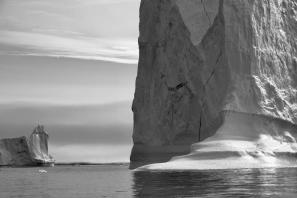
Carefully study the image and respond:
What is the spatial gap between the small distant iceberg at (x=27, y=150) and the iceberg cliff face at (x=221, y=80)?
55.4m

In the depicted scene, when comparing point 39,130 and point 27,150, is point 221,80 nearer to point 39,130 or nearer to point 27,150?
point 27,150

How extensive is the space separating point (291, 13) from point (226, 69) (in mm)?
7069

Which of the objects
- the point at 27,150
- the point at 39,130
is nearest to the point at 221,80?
the point at 27,150

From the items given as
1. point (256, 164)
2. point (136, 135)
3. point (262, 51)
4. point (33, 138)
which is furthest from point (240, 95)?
point (33, 138)

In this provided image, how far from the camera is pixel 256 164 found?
2842 cm

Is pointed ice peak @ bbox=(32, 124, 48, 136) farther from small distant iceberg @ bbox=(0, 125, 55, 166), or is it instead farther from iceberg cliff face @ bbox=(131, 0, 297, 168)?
iceberg cliff face @ bbox=(131, 0, 297, 168)

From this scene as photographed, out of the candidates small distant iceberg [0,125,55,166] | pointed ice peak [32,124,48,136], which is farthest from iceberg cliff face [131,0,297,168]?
pointed ice peak [32,124,48,136]

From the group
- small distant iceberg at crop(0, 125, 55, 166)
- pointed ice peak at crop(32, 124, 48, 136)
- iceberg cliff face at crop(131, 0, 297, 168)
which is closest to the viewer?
iceberg cliff face at crop(131, 0, 297, 168)

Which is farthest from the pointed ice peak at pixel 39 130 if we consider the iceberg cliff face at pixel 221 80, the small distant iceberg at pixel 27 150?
the iceberg cliff face at pixel 221 80

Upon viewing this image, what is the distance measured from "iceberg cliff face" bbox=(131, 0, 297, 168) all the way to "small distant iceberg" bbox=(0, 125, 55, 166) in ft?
182

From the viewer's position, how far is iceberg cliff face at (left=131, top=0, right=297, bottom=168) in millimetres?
33062

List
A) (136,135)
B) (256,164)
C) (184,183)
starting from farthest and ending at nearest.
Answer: (136,135), (256,164), (184,183)

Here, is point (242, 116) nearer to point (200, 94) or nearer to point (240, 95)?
point (240, 95)

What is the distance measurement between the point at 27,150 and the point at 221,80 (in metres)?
66.3
